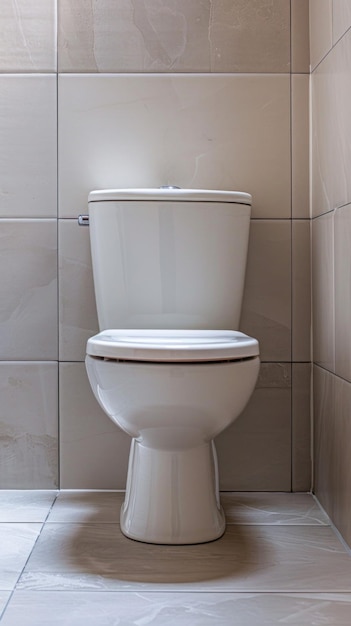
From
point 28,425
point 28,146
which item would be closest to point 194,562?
point 28,425

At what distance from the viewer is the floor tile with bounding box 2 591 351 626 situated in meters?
1.08

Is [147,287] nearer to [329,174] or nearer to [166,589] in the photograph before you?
[329,174]

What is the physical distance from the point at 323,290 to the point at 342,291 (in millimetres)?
190

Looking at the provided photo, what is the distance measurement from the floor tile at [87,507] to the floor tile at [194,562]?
2.3 inches

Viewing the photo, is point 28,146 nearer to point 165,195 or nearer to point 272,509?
point 165,195

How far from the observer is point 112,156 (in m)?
1.76

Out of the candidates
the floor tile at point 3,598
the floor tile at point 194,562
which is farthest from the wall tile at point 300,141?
the floor tile at point 3,598

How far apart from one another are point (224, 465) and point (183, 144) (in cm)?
90

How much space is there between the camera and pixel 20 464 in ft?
5.85

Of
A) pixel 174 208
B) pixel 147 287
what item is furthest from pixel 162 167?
pixel 147 287

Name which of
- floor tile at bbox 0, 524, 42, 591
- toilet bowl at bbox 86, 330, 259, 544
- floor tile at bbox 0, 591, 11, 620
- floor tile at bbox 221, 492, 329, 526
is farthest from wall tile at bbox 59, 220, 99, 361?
floor tile at bbox 0, 591, 11, 620

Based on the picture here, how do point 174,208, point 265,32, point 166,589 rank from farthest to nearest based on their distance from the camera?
point 265,32, point 174,208, point 166,589

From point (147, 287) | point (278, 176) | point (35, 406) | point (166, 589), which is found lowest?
point (166, 589)

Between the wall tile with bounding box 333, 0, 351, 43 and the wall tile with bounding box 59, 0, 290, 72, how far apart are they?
26cm
